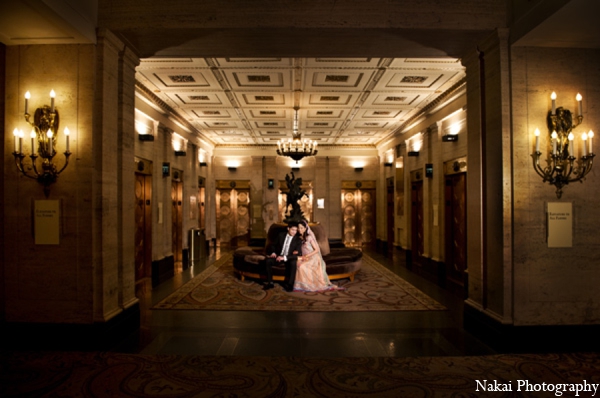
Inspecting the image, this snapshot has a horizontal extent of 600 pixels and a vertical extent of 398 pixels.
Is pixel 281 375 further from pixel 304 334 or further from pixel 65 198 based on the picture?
pixel 65 198

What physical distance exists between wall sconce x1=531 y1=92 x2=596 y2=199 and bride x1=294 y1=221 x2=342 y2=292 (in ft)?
13.0

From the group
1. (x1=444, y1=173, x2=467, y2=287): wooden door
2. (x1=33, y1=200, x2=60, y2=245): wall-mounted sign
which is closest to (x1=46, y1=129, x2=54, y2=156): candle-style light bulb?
(x1=33, y1=200, x2=60, y2=245): wall-mounted sign

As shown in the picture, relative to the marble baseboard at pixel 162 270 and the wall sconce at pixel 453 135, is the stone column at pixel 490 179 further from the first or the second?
the marble baseboard at pixel 162 270

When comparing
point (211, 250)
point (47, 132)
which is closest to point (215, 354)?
point (47, 132)

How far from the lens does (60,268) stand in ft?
12.6

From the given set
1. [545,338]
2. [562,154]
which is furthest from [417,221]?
[562,154]

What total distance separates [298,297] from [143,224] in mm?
4240

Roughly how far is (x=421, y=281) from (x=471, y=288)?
3.03 meters

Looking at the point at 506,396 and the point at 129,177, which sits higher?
the point at 129,177

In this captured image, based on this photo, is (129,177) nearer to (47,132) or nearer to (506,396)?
(47,132)

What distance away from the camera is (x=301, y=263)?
6496 millimetres

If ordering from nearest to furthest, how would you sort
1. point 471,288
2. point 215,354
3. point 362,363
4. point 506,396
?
point 506,396 → point 362,363 → point 215,354 → point 471,288

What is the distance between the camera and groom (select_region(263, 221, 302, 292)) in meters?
6.48

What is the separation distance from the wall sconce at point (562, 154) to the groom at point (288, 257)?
4183 mm
